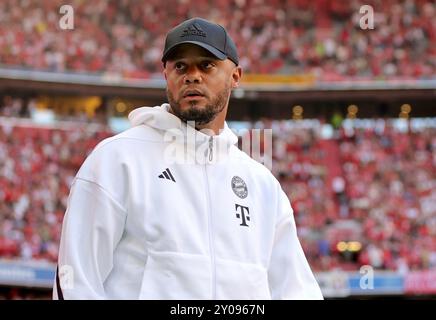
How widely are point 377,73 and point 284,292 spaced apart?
24.9 meters

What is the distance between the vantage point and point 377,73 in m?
27.3

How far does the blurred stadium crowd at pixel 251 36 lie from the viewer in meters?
26.4

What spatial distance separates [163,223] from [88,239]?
0.24m

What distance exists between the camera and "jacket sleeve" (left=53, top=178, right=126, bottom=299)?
2.58m

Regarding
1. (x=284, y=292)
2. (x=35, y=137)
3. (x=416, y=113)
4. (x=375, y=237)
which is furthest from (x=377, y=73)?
(x=284, y=292)

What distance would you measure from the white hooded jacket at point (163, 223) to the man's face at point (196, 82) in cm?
8

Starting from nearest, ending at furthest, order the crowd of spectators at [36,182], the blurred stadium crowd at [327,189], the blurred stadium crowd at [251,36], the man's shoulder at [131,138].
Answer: the man's shoulder at [131,138]
the crowd of spectators at [36,182]
the blurred stadium crowd at [327,189]
the blurred stadium crowd at [251,36]

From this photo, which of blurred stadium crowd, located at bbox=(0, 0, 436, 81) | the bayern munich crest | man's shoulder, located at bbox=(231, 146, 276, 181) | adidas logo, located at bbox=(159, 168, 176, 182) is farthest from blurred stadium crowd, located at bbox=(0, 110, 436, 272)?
adidas logo, located at bbox=(159, 168, 176, 182)

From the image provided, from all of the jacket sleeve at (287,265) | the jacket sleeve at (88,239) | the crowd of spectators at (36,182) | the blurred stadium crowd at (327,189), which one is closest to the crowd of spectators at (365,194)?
the blurred stadium crowd at (327,189)

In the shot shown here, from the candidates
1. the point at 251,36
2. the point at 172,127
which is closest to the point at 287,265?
the point at 172,127

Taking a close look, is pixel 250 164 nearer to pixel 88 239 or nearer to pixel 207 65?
pixel 207 65

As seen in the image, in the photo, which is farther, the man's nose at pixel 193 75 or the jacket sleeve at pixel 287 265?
the jacket sleeve at pixel 287 265

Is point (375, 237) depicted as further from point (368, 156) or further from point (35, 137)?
point (35, 137)

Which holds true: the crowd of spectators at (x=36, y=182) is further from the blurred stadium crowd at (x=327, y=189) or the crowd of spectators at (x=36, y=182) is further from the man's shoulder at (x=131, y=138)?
the man's shoulder at (x=131, y=138)
